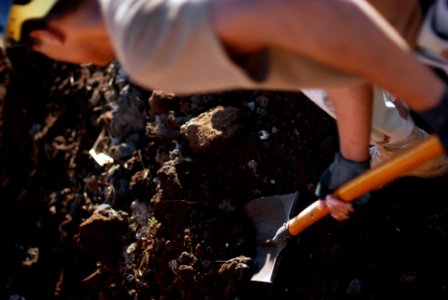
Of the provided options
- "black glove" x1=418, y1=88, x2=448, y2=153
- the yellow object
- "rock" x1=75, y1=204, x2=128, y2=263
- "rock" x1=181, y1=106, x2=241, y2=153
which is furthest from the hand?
"rock" x1=75, y1=204, x2=128, y2=263

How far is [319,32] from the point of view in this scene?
3.33 ft

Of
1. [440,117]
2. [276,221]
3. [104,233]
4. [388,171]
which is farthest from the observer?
[104,233]

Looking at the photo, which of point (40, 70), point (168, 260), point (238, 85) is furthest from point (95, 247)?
point (238, 85)

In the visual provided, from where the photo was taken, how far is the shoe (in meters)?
1.88

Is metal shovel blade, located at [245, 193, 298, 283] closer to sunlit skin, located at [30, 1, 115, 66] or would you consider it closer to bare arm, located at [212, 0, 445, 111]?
sunlit skin, located at [30, 1, 115, 66]

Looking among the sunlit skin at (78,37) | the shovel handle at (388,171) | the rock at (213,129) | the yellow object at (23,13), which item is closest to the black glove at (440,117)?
the shovel handle at (388,171)

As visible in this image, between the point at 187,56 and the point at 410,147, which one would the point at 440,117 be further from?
the point at 410,147

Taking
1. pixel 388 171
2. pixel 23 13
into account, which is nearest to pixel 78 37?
pixel 23 13

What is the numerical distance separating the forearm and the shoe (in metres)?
0.27

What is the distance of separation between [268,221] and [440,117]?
1.17 metres

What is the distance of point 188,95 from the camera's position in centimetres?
247

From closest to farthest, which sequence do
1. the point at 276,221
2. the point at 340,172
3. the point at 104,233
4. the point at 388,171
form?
the point at 388,171
the point at 340,172
the point at 276,221
the point at 104,233

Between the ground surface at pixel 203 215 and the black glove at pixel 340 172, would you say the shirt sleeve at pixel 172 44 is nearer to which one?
the black glove at pixel 340 172

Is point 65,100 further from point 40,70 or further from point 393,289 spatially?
point 393,289
